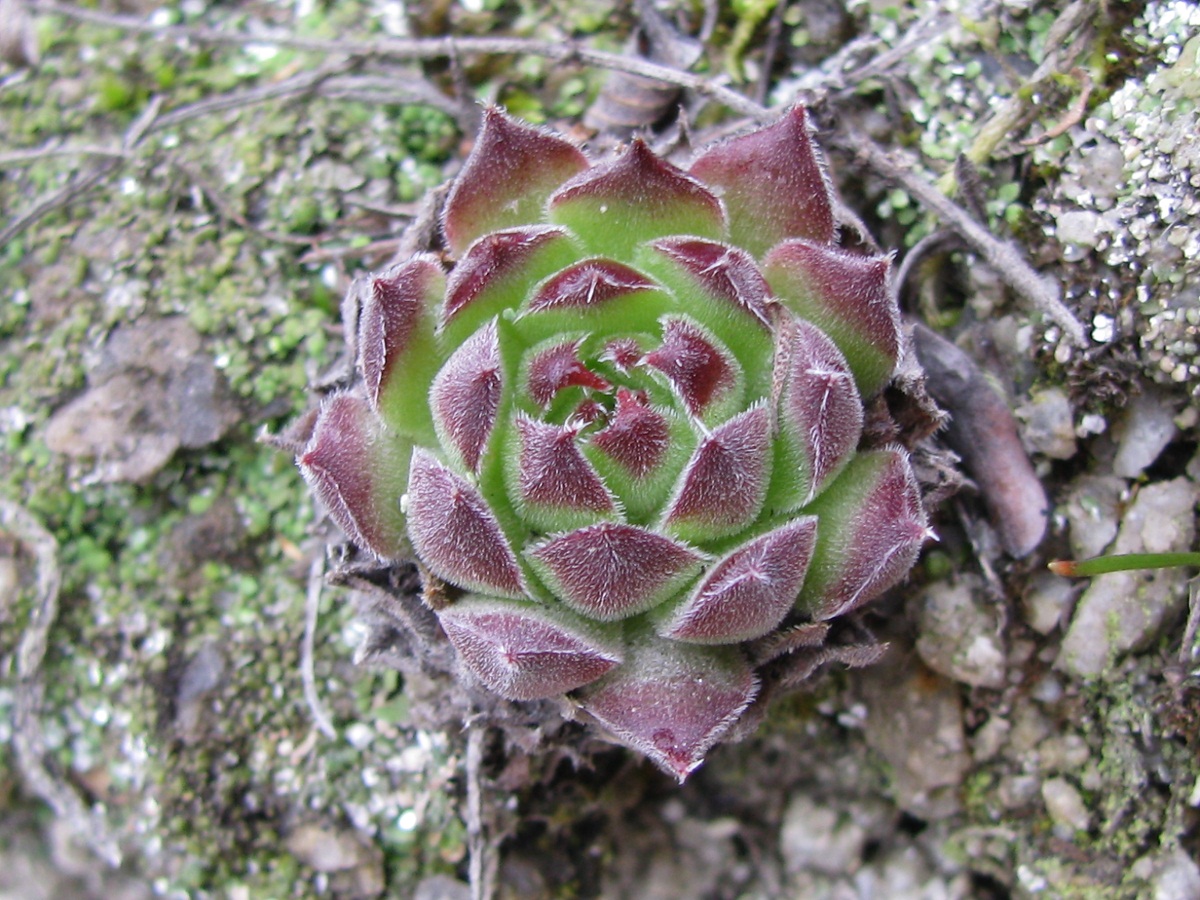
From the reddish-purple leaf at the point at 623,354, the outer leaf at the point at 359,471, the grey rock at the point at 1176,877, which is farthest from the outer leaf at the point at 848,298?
the grey rock at the point at 1176,877

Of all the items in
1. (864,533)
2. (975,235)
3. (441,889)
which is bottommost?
(441,889)

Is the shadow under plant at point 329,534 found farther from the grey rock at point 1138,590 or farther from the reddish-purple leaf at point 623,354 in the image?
the reddish-purple leaf at point 623,354

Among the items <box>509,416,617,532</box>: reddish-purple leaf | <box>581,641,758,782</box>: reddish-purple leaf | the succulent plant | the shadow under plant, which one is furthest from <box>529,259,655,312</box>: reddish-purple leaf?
the shadow under plant

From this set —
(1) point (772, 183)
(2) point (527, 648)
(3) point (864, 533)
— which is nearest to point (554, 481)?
(2) point (527, 648)

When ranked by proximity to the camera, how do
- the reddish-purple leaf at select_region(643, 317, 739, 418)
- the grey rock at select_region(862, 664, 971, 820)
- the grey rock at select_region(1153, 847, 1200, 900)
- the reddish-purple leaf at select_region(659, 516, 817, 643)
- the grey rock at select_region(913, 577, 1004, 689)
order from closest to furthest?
the reddish-purple leaf at select_region(659, 516, 817, 643)
the reddish-purple leaf at select_region(643, 317, 739, 418)
the grey rock at select_region(1153, 847, 1200, 900)
the grey rock at select_region(913, 577, 1004, 689)
the grey rock at select_region(862, 664, 971, 820)

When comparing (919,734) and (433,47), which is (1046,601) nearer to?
(919,734)

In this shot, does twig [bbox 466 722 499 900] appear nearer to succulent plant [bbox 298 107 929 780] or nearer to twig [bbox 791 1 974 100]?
succulent plant [bbox 298 107 929 780]
